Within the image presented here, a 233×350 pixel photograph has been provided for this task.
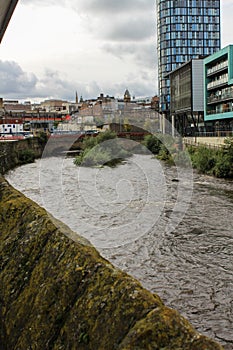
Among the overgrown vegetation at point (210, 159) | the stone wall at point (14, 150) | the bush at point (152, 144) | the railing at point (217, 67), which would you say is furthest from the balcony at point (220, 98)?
the stone wall at point (14, 150)

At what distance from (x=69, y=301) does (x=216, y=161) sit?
31.5 meters

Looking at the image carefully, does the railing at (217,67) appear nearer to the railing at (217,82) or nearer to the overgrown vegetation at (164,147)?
the railing at (217,82)

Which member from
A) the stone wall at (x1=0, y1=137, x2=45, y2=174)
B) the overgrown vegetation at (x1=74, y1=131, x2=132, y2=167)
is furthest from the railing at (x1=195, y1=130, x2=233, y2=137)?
the stone wall at (x1=0, y1=137, x2=45, y2=174)

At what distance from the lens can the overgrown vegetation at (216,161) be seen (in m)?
31.3

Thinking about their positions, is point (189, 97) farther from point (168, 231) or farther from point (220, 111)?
point (168, 231)

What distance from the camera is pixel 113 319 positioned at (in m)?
2.36

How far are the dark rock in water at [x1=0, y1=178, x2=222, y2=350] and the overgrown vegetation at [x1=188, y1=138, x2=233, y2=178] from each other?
2865cm

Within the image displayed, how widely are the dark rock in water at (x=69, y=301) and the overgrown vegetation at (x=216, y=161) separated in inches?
1128

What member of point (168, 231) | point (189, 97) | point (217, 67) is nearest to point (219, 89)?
point (217, 67)

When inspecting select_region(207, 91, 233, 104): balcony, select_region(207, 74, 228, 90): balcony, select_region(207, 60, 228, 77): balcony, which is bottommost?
select_region(207, 91, 233, 104): balcony

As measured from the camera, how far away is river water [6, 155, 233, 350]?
9.09 m

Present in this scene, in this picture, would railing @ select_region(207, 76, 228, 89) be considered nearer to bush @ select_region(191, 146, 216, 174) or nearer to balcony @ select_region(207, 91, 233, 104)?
balcony @ select_region(207, 91, 233, 104)

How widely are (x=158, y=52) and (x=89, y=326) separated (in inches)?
5078

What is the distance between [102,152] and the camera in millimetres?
51969
